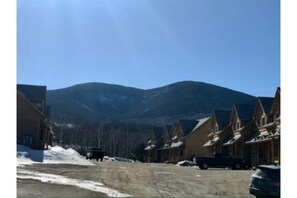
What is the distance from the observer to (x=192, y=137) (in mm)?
58438

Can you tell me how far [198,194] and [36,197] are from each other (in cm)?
551

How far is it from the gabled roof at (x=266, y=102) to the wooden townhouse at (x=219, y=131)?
894cm

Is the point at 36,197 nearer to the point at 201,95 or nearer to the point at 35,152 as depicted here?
the point at 35,152

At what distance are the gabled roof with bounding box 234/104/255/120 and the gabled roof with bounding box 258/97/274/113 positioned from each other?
4.18 m

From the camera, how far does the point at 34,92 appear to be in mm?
46844

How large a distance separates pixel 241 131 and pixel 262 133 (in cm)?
462

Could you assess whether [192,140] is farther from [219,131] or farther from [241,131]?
[241,131]

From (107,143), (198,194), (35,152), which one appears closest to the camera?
(198,194)

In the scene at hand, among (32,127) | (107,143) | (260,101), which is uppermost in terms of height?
(260,101)

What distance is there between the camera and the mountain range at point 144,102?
138 metres

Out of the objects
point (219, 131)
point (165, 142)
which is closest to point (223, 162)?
point (219, 131)

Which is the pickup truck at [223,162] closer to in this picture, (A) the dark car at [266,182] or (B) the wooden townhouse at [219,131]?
(B) the wooden townhouse at [219,131]

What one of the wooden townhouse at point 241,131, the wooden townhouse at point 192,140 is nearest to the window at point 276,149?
the wooden townhouse at point 241,131
